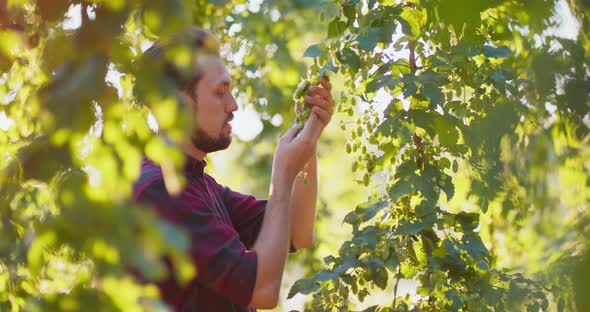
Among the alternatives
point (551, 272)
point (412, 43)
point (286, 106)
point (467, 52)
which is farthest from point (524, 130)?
point (286, 106)

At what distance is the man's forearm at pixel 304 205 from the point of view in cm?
203

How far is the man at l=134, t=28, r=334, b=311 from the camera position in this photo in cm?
159

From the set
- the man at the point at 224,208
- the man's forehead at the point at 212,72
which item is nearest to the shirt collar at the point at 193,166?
the man at the point at 224,208

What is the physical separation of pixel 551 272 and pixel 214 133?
→ 1.09 metres

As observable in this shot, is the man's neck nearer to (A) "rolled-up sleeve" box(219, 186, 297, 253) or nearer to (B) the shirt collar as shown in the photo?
(B) the shirt collar

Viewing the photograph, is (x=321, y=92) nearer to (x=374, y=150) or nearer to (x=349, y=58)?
(x=349, y=58)

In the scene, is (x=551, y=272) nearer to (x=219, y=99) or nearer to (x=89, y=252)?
(x=89, y=252)

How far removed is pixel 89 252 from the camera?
2.52 feet

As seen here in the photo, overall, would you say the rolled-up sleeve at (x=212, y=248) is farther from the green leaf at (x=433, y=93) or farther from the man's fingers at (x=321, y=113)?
the green leaf at (x=433, y=93)

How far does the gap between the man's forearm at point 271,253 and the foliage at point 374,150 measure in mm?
346

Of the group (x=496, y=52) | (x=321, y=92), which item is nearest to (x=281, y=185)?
(x=321, y=92)

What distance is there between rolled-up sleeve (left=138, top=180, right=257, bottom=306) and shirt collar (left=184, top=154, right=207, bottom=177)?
21 centimetres

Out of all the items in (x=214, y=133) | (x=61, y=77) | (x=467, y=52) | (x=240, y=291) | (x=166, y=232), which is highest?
(x=467, y=52)

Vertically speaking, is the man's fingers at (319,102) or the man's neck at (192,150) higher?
the man's fingers at (319,102)
